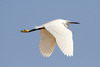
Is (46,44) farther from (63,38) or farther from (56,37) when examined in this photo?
(63,38)

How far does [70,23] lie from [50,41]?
1278 millimetres

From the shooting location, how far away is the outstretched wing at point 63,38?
48.8ft

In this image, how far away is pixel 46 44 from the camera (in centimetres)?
1773

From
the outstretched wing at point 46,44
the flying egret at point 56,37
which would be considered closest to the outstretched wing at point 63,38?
the flying egret at point 56,37

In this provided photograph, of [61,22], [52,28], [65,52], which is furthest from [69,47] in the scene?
[61,22]

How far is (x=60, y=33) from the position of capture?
15734mm

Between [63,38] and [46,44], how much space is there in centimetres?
242

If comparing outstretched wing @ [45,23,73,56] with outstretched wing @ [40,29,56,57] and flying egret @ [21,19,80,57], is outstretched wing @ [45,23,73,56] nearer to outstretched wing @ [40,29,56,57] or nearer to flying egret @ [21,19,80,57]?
flying egret @ [21,19,80,57]

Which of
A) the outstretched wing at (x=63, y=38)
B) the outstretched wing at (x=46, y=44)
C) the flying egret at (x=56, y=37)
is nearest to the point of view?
the outstretched wing at (x=63, y=38)

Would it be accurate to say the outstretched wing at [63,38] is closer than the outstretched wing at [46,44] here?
Yes

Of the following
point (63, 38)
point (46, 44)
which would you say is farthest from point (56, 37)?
point (46, 44)

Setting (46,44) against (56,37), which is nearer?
(56,37)

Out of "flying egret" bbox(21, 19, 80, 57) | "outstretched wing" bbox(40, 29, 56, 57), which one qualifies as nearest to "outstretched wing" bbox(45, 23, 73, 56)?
"flying egret" bbox(21, 19, 80, 57)

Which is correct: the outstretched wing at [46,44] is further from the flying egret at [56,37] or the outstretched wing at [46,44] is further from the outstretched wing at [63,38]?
the outstretched wing at [63,38]
